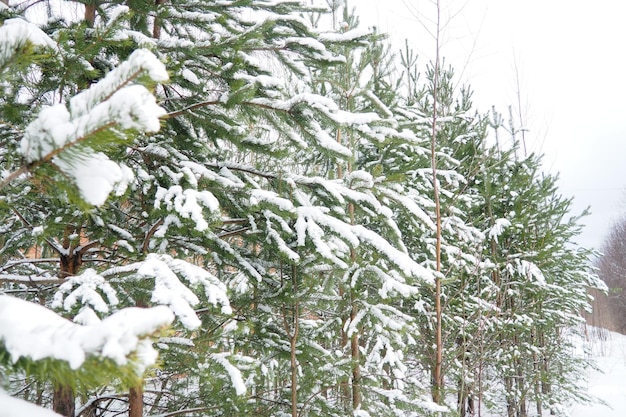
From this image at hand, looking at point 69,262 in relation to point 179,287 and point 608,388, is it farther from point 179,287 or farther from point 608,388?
point 608,388

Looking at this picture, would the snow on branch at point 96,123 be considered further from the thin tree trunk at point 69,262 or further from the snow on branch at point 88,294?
the thin tree trunk at point 69,262

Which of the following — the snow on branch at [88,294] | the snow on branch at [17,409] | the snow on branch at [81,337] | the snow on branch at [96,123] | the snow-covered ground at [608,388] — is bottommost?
the snow-covered ground at [608,388]

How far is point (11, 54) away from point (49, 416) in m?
1.01

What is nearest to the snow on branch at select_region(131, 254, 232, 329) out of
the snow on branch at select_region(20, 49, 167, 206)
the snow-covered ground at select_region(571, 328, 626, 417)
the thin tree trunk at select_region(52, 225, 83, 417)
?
the snow on branch at select_region(20, 49, 167, 206)

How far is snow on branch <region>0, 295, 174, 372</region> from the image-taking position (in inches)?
33.4

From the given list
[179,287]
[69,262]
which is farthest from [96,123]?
[69,262]

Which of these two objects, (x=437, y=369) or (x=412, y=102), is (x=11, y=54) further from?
(x=412, y=102)

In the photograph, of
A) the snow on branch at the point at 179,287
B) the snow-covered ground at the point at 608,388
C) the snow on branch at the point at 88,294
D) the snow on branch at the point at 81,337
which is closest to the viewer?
the snow on branch at the point at 81,337

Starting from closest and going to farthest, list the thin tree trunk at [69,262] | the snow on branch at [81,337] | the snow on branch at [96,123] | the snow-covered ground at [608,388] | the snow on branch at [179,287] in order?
the snow on branch at [81,337] < the snow on branch at [96,123] < the snow on branch at [179,287] < the thin tree trunk at [69,262] < the snow-covered ground at [608,388]

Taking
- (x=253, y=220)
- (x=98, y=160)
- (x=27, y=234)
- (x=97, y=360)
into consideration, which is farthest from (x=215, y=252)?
(x=97, y=360)

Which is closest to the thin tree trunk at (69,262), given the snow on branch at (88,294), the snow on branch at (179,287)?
the snow on branch at (88,294)

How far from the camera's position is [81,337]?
882mm

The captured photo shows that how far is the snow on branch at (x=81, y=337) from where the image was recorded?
849 millimetres

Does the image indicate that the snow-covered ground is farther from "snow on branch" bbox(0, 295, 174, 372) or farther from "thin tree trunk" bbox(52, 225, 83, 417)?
"snow on branch" bbox(0, 295, 174, 372)
